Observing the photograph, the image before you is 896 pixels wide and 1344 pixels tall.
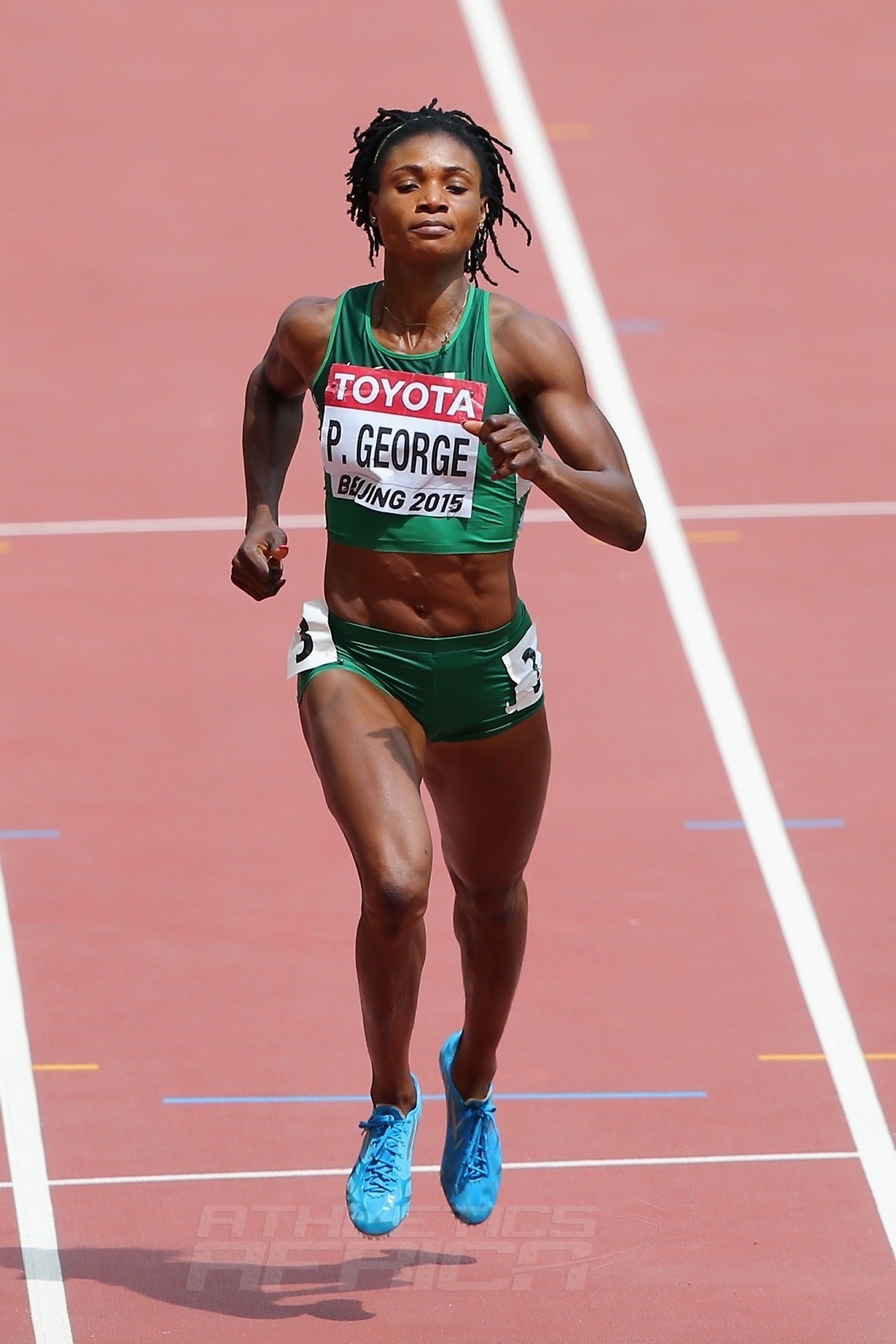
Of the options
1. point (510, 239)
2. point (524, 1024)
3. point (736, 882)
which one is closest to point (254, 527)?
point (524, 1024)

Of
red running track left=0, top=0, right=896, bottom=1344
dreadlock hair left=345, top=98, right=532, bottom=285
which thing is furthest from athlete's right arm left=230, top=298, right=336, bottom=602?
red running track left=0, top=0, right=896, bottom=1344

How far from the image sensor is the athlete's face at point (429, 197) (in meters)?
6.81

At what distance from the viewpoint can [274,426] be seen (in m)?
7.42

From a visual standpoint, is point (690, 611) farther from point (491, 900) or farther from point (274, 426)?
point (274, 426)

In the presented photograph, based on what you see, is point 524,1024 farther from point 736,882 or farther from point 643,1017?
point 736,882

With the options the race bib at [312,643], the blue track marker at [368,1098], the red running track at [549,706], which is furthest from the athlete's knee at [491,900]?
the blue track marker at [368,1098]

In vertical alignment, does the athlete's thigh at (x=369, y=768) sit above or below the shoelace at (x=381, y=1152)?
above

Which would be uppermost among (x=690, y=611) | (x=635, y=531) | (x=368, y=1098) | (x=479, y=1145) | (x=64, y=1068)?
(x=635, y=531)

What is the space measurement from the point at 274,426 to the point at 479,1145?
2.25m

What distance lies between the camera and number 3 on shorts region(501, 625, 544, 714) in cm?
723

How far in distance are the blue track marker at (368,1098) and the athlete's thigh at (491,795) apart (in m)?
2.09

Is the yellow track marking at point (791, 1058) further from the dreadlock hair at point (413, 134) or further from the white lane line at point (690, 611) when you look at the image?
the dreadlock hair at point (413, 134)

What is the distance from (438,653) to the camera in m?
7.11

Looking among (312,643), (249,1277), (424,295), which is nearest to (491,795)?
(312,643)
